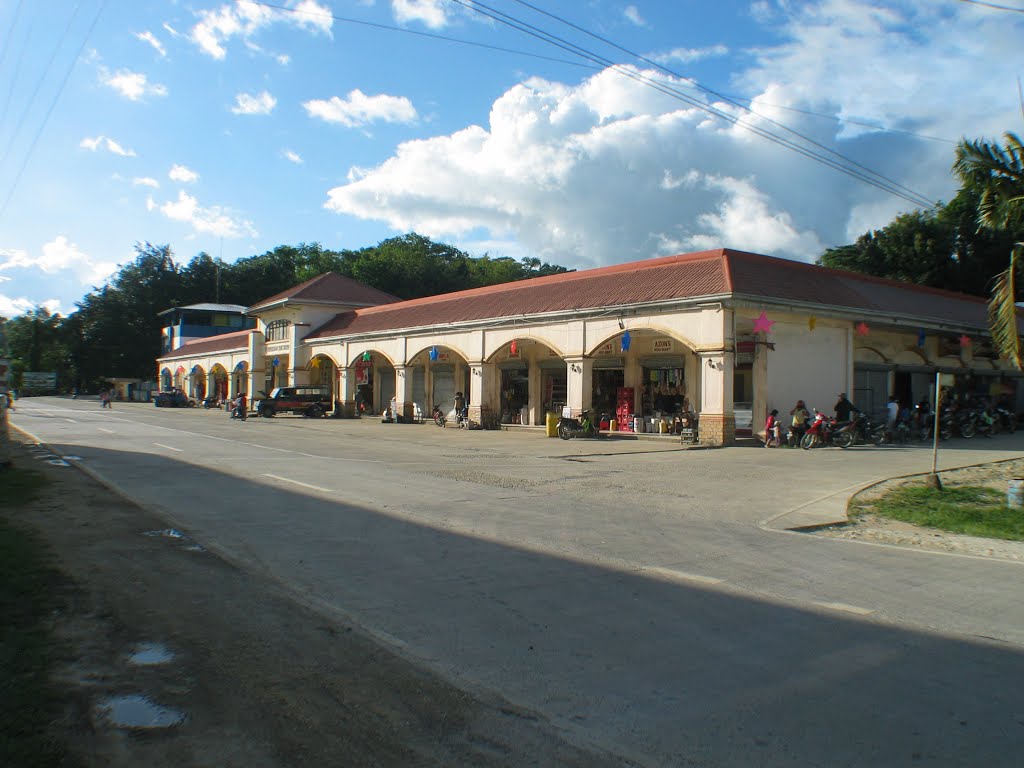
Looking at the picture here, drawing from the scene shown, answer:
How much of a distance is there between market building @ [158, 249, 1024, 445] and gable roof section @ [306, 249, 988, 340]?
3.1 inches

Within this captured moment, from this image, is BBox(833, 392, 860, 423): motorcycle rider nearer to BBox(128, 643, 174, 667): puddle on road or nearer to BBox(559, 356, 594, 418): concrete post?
BBox(559, 356, 594, 418): concrete post

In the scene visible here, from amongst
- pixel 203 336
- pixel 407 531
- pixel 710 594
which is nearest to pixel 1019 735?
pixel 710 594

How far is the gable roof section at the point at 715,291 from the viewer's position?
25062 millimetres

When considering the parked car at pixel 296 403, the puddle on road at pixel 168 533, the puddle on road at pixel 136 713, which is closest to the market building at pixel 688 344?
the parked car at pixel 296 403

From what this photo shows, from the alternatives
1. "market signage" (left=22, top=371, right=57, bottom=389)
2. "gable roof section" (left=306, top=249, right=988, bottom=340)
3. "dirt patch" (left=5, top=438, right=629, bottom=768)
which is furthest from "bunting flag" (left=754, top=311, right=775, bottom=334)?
"market signage" (left=22, top=371, right=57, bottom=389)

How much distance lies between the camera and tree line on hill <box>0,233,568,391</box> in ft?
271

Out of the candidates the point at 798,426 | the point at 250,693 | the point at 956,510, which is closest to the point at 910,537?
the point at 956,510

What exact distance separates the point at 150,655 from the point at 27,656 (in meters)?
0.69

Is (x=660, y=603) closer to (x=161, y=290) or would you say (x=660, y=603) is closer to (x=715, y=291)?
(x=715, y=291)

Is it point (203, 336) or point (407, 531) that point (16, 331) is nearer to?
point (203, 336)

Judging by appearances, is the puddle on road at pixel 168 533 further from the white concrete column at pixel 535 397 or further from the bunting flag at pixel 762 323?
the white concrete column at pixel 535 397

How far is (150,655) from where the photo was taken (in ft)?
15.7

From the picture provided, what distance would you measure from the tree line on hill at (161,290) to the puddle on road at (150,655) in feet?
244

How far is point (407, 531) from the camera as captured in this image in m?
9.19
